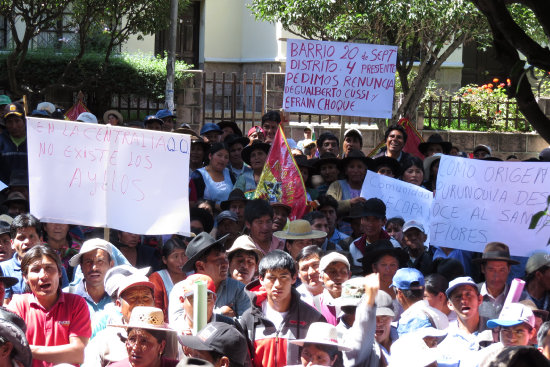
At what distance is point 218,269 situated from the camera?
6238mm

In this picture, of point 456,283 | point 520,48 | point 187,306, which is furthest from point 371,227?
point 520,48

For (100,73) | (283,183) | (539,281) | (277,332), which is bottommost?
(277,332)

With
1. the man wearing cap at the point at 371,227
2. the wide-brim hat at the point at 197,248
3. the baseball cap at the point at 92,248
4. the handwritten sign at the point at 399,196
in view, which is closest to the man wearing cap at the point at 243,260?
the wide-brim hat at the point at 197,248

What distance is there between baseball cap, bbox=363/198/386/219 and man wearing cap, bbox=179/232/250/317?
1914 millimetres

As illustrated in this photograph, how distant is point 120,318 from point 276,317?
920 mm

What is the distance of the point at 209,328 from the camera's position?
15.5ft

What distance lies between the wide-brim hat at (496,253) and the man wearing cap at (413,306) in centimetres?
72

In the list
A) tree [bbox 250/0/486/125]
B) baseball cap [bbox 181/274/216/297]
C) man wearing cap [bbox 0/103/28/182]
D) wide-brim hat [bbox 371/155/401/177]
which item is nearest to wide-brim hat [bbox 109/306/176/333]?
baseball cap [bbox 181/274/216/297]

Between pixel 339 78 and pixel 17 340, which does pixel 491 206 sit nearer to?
pixel 339 78

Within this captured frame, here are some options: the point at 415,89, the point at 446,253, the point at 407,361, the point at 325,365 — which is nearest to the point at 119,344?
the point at 325,365

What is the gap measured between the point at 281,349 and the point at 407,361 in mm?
985

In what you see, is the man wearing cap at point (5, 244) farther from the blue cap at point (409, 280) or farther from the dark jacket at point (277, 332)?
the blue cap at point (409, 280)

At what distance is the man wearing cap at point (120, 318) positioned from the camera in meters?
5.20

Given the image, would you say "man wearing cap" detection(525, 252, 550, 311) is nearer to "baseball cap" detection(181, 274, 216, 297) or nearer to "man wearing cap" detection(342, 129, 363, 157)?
"baseball cap" detection(181, 274, 216, 297)
